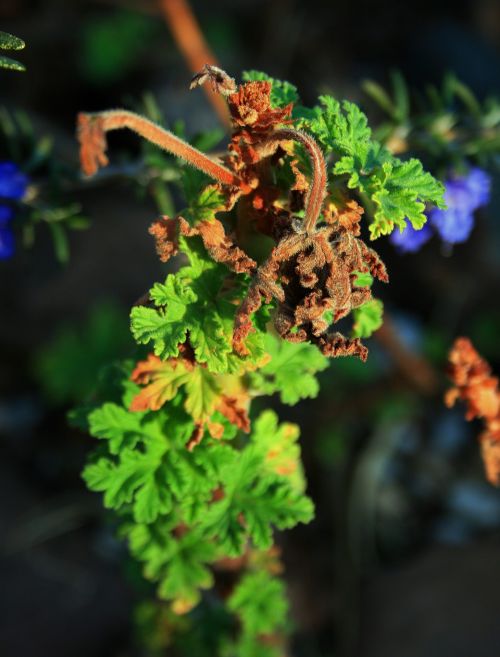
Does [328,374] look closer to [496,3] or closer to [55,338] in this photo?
[55,338]

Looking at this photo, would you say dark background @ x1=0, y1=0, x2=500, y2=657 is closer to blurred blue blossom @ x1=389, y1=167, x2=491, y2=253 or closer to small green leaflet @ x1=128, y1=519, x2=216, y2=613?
small green leaflet @ x1=128, y1=519, x2=216, y2=613

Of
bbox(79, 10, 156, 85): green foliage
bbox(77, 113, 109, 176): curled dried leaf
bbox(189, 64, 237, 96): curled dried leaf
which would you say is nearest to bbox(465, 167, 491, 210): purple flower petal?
bbox(189, 64, 237, 96): curled dried leaf

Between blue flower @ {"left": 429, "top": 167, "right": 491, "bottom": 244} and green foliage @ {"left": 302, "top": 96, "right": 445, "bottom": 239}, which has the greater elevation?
blue flower @ {"left": 429, "top": 167, "right": 491, "bottom": 244}

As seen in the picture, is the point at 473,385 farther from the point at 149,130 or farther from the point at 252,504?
the point at 149,130

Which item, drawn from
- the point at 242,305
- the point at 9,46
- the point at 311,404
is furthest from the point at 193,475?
the point at 311,404

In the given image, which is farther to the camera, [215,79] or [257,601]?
[257,601]

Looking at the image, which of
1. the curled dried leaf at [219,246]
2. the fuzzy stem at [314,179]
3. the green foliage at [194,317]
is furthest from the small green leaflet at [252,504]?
the fuzzy stem at [314,179]
